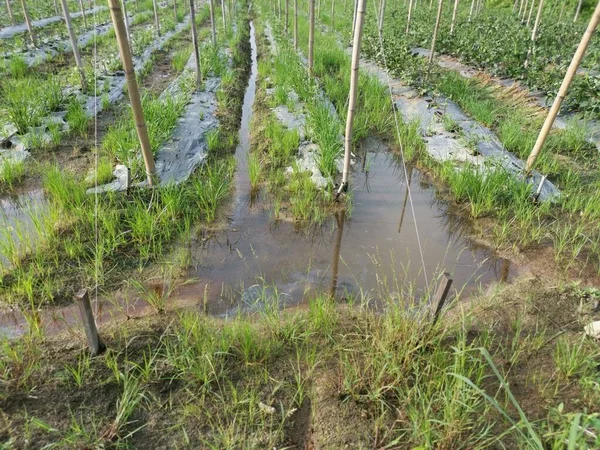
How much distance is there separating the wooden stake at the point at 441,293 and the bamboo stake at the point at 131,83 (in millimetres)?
2774

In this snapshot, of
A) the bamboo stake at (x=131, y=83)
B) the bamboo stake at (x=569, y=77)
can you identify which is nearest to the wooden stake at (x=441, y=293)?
the bamboo stake at (x=569, y=77)

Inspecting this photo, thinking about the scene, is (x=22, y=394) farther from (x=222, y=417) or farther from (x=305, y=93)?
(x=305, y=93)

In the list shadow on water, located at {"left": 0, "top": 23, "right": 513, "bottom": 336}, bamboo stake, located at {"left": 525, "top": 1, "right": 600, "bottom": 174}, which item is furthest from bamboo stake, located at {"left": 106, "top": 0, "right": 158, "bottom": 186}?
bamboo stake, located at {"left": 525, "top": 1, "right": 600, "bottom": 174}

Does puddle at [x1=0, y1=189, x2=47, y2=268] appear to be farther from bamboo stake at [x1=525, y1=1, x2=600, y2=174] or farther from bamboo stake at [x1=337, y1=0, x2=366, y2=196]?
bamboo stake at [x1=525, y1=1, x2=600, y2=174]

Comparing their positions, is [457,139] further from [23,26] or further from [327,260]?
[23,26]

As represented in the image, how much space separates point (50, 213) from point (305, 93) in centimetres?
403

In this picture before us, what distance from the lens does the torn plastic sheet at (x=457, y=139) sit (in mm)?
4004

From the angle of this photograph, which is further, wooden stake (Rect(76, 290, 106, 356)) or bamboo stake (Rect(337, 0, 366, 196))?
bamboo stake (Rect(337, 0, 366, 196))

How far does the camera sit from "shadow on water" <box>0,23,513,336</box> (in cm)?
277

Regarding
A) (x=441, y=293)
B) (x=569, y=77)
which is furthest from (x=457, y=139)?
(x=441, y=293)

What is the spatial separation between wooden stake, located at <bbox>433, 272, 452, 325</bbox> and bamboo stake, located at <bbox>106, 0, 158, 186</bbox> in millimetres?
2774

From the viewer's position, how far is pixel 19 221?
3.11 m

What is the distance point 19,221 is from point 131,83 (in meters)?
1.46

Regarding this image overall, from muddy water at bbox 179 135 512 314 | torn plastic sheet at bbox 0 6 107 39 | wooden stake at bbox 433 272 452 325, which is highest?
torn plastic sheet at bbox 0 6 107 39
